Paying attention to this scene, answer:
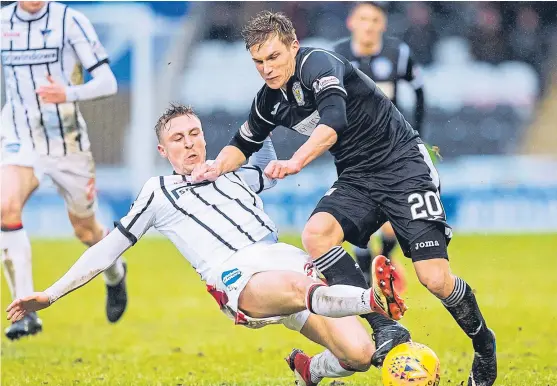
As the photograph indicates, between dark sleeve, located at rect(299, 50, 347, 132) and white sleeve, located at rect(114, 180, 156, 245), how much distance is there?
110cm

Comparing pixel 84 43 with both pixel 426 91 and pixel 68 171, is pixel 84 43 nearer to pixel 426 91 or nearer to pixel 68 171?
pixel 68 171

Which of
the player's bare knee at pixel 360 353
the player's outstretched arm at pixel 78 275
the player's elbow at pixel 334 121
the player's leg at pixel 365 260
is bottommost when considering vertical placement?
the player's leg at pixel 365 260

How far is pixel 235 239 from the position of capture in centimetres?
539

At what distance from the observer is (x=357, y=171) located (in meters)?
5.76

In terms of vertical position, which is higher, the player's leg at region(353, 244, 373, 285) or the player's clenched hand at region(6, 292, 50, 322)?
the player's clenched hand at region(6, 292, 50, 322)

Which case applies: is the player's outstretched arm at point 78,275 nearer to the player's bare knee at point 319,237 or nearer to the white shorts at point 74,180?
the player's bare knee at point 319,237

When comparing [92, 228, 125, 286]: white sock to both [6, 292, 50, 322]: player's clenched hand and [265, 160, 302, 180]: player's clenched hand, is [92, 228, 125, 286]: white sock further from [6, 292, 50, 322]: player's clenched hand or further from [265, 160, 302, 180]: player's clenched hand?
[265, 160, 302, 180]: player's clenched hand

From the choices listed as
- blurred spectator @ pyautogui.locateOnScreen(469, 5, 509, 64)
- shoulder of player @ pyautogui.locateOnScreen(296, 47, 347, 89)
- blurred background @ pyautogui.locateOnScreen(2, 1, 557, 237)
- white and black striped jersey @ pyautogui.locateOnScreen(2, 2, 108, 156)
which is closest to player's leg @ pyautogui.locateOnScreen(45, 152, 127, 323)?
white and black striped jersey @ pyautogui.locateOnScreen(2, 2, 108, 156)

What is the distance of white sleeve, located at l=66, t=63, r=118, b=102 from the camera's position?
786 cm

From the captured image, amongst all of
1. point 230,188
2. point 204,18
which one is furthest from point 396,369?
point 204,18

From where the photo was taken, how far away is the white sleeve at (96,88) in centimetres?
786

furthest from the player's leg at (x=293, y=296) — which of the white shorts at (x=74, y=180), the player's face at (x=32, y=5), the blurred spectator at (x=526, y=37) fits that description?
the blurred spectator at (x=526, y=37)

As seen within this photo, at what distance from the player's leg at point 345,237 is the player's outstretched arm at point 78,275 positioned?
42.6 inches

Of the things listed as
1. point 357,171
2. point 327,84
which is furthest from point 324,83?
point 357,171
